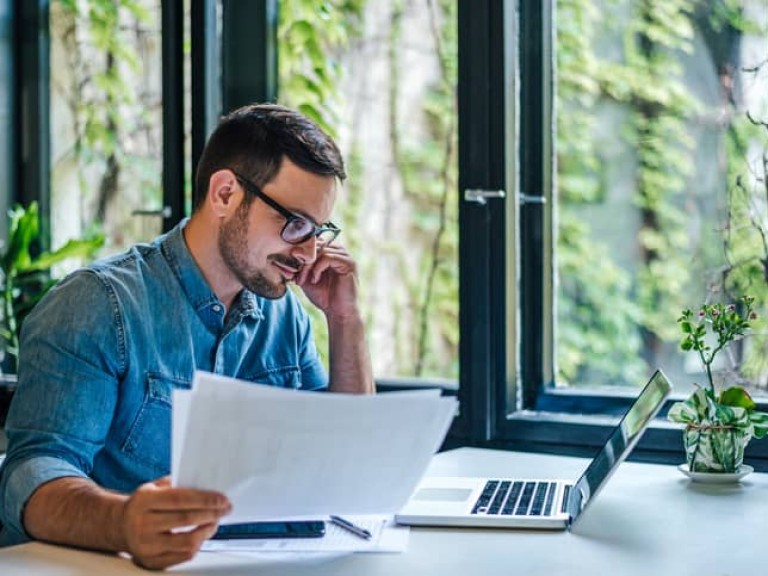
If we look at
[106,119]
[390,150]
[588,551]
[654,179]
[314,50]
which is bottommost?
[588,551]

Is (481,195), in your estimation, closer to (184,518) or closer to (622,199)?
(622,199)

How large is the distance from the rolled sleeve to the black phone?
0.69ft

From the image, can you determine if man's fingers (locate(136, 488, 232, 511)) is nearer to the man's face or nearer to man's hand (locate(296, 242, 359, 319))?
the man's face

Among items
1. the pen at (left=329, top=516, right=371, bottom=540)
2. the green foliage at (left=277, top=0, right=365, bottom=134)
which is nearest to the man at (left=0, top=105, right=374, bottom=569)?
the pen at (left=329, top=516, right=371, bottom=540)

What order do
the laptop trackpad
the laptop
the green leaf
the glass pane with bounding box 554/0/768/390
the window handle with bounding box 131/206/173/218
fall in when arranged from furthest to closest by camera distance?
the window handle with bounding box 131/206/173/218 < the glass pane with bounding box 554/0/768/390 < the green leaf < the laptop trackpad < the laptop

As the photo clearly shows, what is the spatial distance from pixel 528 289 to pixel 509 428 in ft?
1.00

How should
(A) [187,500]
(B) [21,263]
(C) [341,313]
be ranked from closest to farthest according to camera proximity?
1. (A) [187,500]
2. (C) [341,313]
3. (B) [21,263]

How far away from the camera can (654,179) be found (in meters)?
2.81

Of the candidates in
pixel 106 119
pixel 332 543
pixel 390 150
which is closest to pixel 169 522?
pixel 332 543

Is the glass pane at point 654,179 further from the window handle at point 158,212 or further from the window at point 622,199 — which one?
the window handle at point 158,212

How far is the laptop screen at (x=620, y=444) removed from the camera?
1.74m

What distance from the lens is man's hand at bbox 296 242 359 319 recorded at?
2.30 meters

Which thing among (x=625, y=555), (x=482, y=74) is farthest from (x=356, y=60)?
(x=625, y=555)

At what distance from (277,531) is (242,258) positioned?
48 cm
